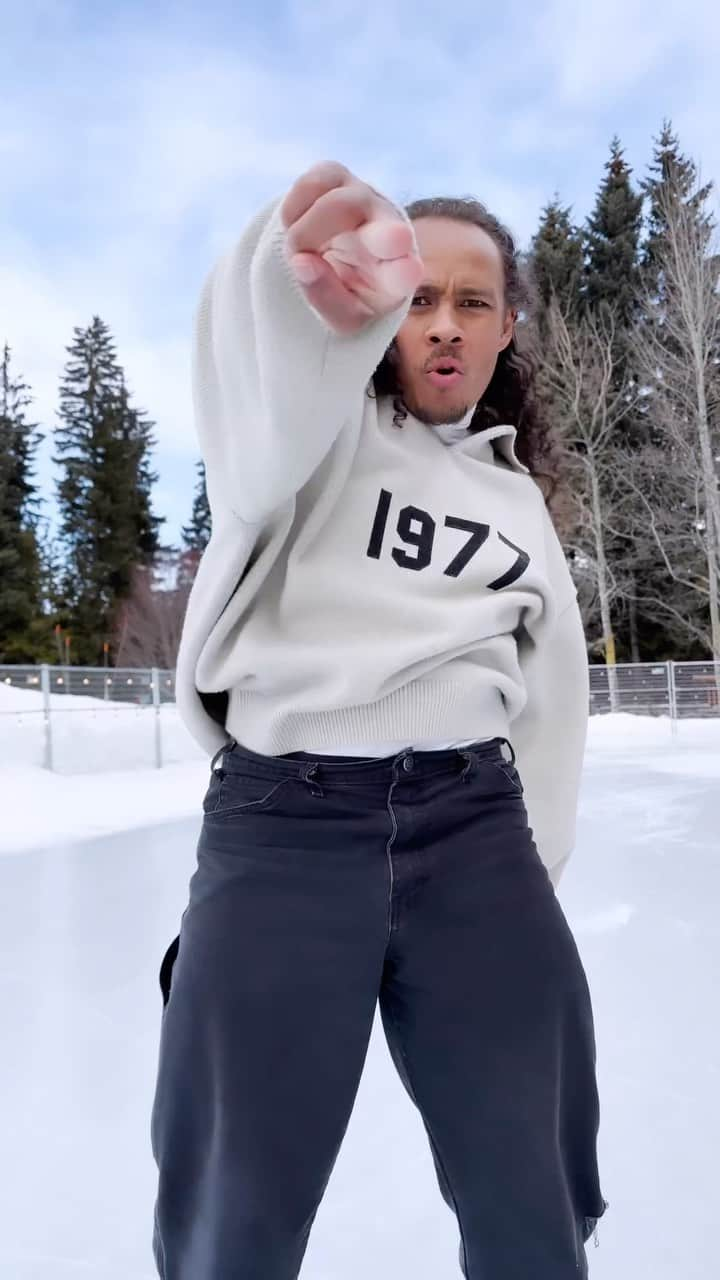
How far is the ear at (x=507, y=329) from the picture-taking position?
1180mm

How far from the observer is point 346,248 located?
28.7 inches

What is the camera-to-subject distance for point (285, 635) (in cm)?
96

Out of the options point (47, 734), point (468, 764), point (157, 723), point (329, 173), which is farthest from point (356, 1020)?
point (157, 723)

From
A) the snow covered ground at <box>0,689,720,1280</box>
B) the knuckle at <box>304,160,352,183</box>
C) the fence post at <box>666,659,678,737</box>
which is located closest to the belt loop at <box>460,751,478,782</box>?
the knuckle at <box>304,160,352,183</box>

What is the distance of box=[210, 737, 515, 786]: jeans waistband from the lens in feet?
3.01

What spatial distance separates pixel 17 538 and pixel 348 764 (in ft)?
90.5

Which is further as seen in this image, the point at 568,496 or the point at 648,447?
the point at 648,447

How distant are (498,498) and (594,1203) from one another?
0.75 m

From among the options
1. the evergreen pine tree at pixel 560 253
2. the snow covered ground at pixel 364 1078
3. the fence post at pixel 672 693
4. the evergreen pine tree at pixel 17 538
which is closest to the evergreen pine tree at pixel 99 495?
the evergreen pine tree at pixel 17 538

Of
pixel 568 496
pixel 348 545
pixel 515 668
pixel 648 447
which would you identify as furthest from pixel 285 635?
pixel 648 447

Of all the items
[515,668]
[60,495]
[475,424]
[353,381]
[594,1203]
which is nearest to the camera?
[353,381]

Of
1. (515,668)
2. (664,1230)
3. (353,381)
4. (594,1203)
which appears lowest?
(664,1230)

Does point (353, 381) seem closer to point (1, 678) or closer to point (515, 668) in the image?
point (515, 668)

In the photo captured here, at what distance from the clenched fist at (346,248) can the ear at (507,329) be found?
438 mm
